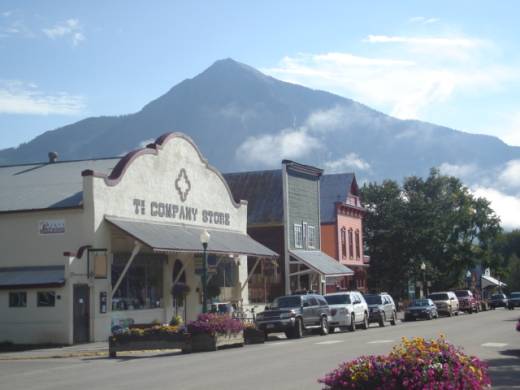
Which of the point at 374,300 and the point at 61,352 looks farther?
the point at 374,300

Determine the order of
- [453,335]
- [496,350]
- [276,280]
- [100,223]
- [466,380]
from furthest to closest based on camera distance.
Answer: [276,280] < [100,223] < [453,335] < [496,350] < [466,380]

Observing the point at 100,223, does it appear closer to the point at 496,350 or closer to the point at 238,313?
the point at 238,313

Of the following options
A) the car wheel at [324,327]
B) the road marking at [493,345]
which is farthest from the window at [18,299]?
the road marking at [493,345]

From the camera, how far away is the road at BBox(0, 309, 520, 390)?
1555cm

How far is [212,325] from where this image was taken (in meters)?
26.3

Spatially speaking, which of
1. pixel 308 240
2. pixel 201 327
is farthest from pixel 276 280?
pixel 201 327

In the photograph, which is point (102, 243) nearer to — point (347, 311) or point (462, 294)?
point (347, 311)

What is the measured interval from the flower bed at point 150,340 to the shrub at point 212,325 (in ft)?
1.15

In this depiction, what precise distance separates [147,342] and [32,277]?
7.81 meters

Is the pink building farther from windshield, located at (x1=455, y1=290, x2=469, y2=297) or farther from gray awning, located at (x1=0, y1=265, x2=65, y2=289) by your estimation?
gray awning, located at (x1=0, y1=265, x2=65, y2=289)

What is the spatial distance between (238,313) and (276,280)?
411 inches

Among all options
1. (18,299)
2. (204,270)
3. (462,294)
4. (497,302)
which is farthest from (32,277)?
(497,302)

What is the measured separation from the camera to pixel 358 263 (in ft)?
210

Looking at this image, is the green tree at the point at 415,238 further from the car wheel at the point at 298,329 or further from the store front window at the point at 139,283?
the car wheel at the point at 298,329
